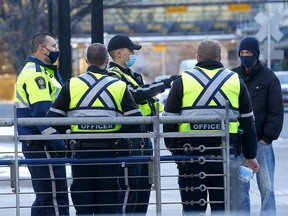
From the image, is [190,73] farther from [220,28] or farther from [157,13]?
[157,13]

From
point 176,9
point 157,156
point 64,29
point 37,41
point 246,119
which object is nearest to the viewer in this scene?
point 157,156

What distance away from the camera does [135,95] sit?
9.43 metres

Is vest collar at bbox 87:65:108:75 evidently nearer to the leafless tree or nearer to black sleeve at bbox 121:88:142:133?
black sleeve at bbox 121:88:142:133

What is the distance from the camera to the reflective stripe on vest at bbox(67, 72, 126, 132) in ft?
27.3

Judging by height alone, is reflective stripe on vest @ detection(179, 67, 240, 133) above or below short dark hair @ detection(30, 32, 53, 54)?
below

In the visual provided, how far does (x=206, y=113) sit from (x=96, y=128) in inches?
37.8

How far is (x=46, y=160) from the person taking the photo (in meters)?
7.70

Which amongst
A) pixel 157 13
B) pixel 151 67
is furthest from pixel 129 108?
pixel 151 67

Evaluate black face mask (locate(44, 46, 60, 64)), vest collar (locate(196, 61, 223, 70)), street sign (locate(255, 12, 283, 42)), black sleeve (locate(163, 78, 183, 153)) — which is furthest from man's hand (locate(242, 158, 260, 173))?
street sign (locate(255, 12, 283, 42))

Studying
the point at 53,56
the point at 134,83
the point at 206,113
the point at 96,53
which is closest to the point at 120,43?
the point at 134,83

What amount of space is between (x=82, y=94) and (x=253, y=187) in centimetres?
712

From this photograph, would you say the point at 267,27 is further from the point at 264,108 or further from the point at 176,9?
the point at 264,108

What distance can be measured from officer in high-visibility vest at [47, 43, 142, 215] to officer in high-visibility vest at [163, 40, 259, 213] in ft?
1.35

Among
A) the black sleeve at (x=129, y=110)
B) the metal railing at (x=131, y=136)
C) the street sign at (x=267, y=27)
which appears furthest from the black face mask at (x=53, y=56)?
the street sign at (x=267, y=27)
